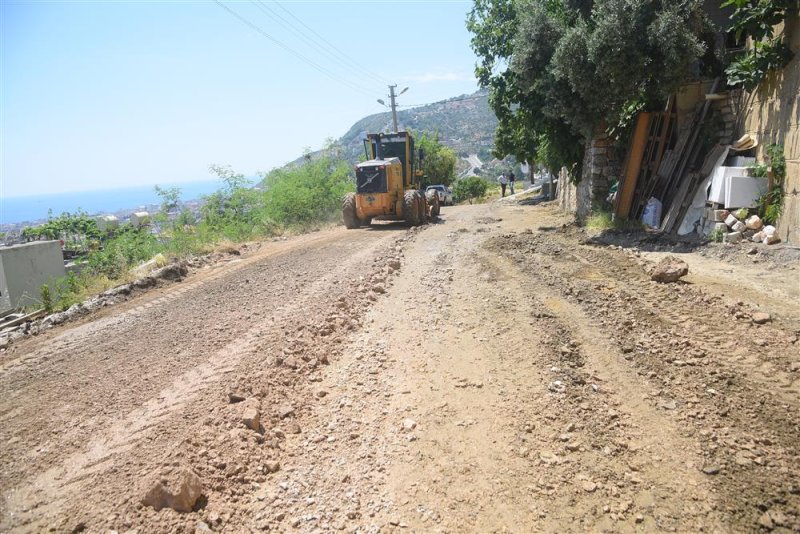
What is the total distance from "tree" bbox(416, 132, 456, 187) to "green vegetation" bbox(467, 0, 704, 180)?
1015 inches

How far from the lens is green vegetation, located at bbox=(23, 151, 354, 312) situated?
12314 millimetres

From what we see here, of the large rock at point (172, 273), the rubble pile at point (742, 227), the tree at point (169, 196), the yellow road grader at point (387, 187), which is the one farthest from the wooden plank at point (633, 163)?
the tree at point (169, 196)

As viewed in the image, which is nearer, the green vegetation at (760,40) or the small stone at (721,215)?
the green vegetation at (760,40)

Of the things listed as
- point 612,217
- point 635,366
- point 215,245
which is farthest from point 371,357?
point 215,245

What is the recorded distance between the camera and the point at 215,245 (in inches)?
613

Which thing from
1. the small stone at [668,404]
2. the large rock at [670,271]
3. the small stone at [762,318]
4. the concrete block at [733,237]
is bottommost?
the small stone at [668,404]

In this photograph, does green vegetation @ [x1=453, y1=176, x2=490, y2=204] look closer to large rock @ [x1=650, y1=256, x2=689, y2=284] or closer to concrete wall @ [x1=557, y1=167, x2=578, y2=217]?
concrete wall @ [x1=557, y1=167, x2=578, y2=217]

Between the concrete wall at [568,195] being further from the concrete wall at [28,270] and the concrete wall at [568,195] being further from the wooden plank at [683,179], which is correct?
the concrete wall at [28,270]

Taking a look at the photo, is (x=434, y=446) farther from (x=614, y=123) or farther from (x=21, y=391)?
(x=614, y=123)

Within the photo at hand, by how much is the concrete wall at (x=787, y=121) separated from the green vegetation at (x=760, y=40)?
0.41 feet

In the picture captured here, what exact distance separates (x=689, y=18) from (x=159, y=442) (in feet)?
36.5

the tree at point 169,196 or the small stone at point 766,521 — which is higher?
the tree at point 169,196

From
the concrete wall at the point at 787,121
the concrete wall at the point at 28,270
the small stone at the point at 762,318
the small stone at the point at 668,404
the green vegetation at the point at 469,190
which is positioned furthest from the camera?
the green vegetation at the point at 469,190

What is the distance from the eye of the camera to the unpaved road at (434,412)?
121 inches
